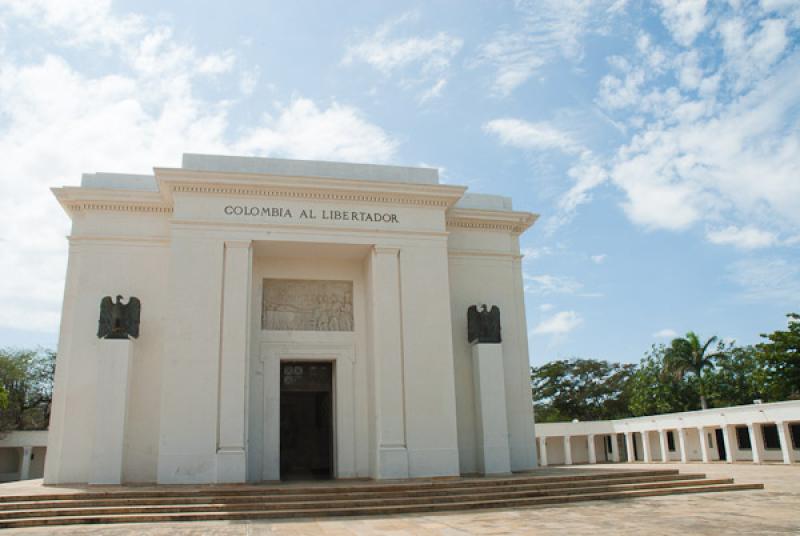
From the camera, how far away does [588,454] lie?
3756 centimetres

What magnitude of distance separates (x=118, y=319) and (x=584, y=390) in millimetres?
37930

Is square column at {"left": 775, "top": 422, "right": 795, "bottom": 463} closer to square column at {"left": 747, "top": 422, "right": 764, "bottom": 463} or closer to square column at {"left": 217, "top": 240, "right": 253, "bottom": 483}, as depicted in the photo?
square column at {"left": 747, "top": 422, "right": 764, "bottom": 463}

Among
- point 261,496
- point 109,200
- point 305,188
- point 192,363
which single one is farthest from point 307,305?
point 261,496

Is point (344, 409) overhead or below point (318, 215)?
below

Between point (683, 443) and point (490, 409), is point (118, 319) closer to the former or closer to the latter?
point (490, 409)

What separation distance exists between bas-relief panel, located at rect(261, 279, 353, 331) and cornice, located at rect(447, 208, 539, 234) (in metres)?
3.35

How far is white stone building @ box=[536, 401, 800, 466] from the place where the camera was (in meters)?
25.0

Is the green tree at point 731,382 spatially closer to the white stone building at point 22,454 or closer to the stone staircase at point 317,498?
the stone staircase at point 317,498

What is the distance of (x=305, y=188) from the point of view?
1501 centimetres

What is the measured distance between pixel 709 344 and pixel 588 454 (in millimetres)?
9246

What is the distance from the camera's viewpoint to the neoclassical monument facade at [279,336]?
13.7 m

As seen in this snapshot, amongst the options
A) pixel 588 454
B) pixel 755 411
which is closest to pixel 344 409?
pixel 755 411

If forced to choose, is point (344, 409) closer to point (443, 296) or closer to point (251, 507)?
point (443, 296)

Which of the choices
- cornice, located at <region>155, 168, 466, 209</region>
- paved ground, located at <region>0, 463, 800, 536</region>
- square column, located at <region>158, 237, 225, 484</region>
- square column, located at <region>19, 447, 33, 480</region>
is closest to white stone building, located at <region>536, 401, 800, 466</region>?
paved ground, located at <region>0, 463, 800, 536</region>
